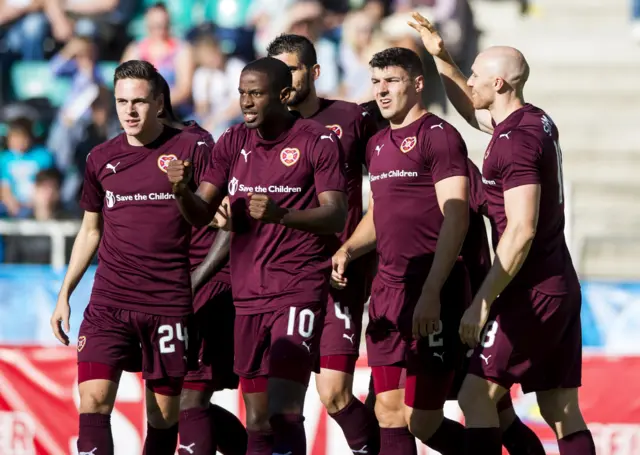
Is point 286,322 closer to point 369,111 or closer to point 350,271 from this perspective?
point 350,271

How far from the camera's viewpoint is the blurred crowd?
1321 cm

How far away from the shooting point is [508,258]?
20.2 feet

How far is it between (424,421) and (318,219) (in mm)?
1594

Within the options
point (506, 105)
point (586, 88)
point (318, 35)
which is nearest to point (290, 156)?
point (506, 105)

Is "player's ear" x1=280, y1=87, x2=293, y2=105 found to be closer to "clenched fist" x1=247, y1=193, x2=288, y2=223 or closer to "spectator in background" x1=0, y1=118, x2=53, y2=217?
"clenched fist" x1=247, y1=193, x2=288, y2=223

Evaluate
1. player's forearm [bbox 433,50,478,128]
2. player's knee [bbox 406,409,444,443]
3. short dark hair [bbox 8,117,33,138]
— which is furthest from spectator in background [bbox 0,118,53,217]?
player's knee [bbox 406,409,444,443]

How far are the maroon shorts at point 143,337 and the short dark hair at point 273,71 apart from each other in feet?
4.90

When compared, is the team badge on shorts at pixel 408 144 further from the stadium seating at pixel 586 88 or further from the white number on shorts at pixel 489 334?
the stadium seating at pixel 586 88

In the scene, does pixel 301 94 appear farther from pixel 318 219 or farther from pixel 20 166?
pixel 20 166

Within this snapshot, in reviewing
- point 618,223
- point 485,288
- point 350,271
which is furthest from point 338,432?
point 618,223

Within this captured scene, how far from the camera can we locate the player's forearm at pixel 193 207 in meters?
6.31

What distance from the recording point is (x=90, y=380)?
6.82 metres

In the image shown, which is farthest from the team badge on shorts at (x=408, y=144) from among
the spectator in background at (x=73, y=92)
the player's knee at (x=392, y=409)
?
the spectator in background at (x=73, y=92)

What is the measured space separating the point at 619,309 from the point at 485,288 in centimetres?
345
